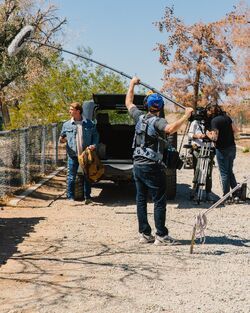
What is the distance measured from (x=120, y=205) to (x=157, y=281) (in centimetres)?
469

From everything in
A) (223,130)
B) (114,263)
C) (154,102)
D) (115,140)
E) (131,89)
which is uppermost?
(131,89)

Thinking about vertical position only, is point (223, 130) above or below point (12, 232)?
above

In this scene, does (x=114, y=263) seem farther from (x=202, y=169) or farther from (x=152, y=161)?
(x=202, y=169)

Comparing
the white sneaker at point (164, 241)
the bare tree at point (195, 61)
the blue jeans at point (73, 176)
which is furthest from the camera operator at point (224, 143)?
the bare tree at point (195, 61)

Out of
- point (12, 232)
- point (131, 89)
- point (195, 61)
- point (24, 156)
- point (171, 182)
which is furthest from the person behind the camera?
point (195, 61)

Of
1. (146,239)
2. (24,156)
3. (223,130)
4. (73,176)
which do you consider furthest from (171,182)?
(146,239)

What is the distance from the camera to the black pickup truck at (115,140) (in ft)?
32.2

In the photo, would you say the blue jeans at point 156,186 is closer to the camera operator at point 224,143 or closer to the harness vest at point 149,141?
the harness vest at point 149,141

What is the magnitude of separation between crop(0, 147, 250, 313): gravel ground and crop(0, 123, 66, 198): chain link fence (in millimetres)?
1080

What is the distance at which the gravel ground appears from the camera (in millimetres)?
4473

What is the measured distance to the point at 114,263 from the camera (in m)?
5.66

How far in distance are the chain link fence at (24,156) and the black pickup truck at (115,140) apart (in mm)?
1507

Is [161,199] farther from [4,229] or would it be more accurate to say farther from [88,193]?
[88,193]

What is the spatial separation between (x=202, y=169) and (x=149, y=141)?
355cm
